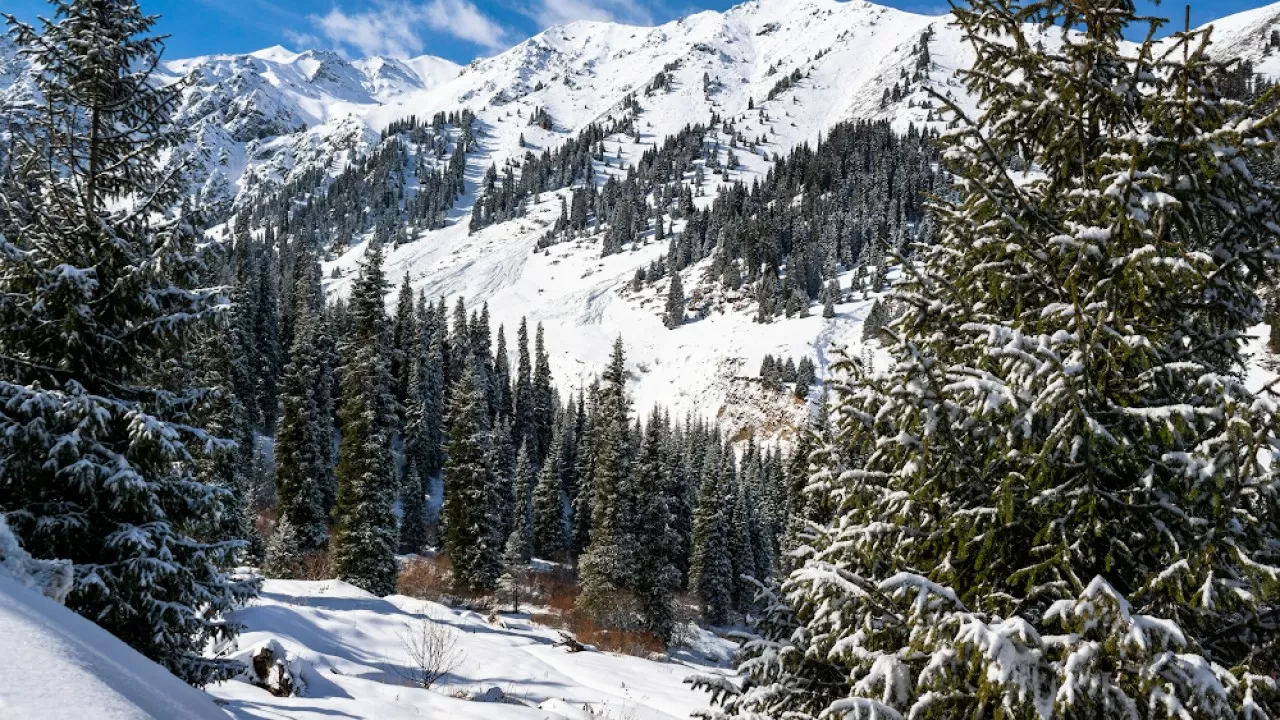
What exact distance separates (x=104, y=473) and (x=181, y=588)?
73.0 inches

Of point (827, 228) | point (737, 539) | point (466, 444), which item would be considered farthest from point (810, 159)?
point (466, 444)

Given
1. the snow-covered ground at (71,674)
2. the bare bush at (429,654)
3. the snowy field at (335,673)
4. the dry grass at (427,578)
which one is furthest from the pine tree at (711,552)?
the snow-covered ground at (71,674)

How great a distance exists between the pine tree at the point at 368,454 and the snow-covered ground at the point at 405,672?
19.3ft

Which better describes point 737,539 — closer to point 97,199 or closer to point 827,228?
point 97,199

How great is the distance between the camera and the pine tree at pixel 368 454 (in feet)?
94.8

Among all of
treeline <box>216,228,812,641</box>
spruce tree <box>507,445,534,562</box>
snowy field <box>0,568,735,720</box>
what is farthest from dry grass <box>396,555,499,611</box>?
snowy field <box>0,568,735,720</box>

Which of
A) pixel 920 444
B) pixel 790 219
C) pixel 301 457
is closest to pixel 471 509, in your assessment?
pixel 301 457

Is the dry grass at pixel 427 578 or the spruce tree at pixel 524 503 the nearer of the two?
the dry grass at pixel 427 578

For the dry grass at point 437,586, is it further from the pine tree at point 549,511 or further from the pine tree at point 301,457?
the pine tree at point 549,511

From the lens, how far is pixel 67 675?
349cm

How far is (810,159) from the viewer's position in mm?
180000

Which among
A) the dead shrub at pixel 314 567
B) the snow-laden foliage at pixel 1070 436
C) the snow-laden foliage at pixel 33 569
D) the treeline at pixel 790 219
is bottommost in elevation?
the dead shrub at pixel 314 567

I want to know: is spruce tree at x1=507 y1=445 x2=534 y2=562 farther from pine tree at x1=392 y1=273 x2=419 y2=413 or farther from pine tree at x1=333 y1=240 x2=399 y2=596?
pine tree at x1=333 y1=240 x2=399 y2=596

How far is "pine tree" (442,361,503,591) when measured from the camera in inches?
1489
